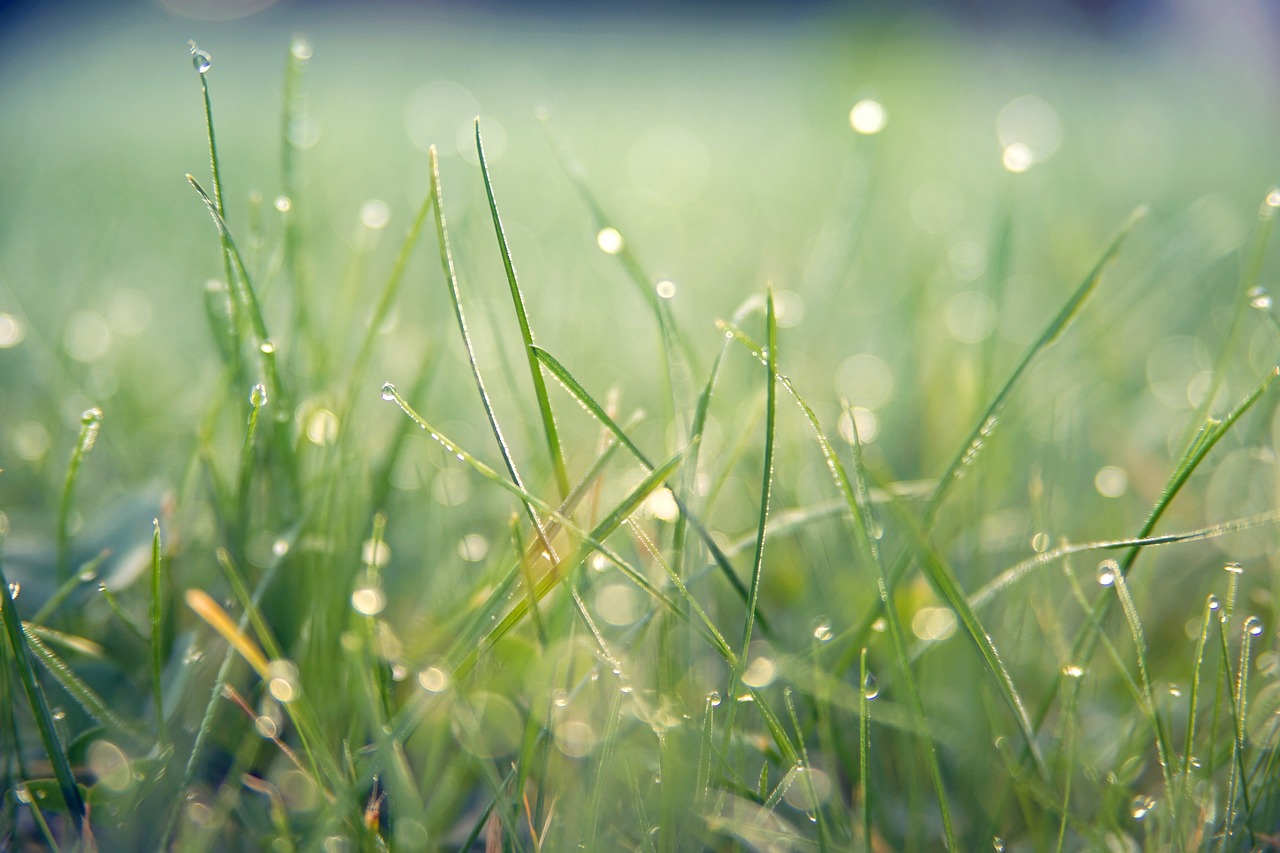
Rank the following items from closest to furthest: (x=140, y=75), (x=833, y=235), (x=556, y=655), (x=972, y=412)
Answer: (x=556, y=655), (x=972, y=412), (x=833, y=235), (x=140, y=75)

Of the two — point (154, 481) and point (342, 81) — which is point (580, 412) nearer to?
point (154, 481)

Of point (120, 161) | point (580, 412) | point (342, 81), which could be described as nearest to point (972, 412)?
point (580, 412)

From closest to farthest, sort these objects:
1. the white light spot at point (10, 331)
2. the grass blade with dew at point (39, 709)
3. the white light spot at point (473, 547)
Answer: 1. the grass blade with dew at point (39, 709)
2. the white light spot at point (473, 547)
3. the white light spot at point (10, 331)

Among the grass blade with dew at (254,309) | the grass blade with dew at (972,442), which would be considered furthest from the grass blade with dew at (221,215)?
the grass blade with dew at (972,442)

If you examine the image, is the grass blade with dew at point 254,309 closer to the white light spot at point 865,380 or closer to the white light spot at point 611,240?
the white light spot at point 611,240

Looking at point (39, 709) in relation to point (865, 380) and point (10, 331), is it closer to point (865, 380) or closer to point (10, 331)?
point (10, 331)

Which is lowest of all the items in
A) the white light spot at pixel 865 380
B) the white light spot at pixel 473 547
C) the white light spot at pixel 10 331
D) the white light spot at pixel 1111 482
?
the white light spot at pixel 1111 482
